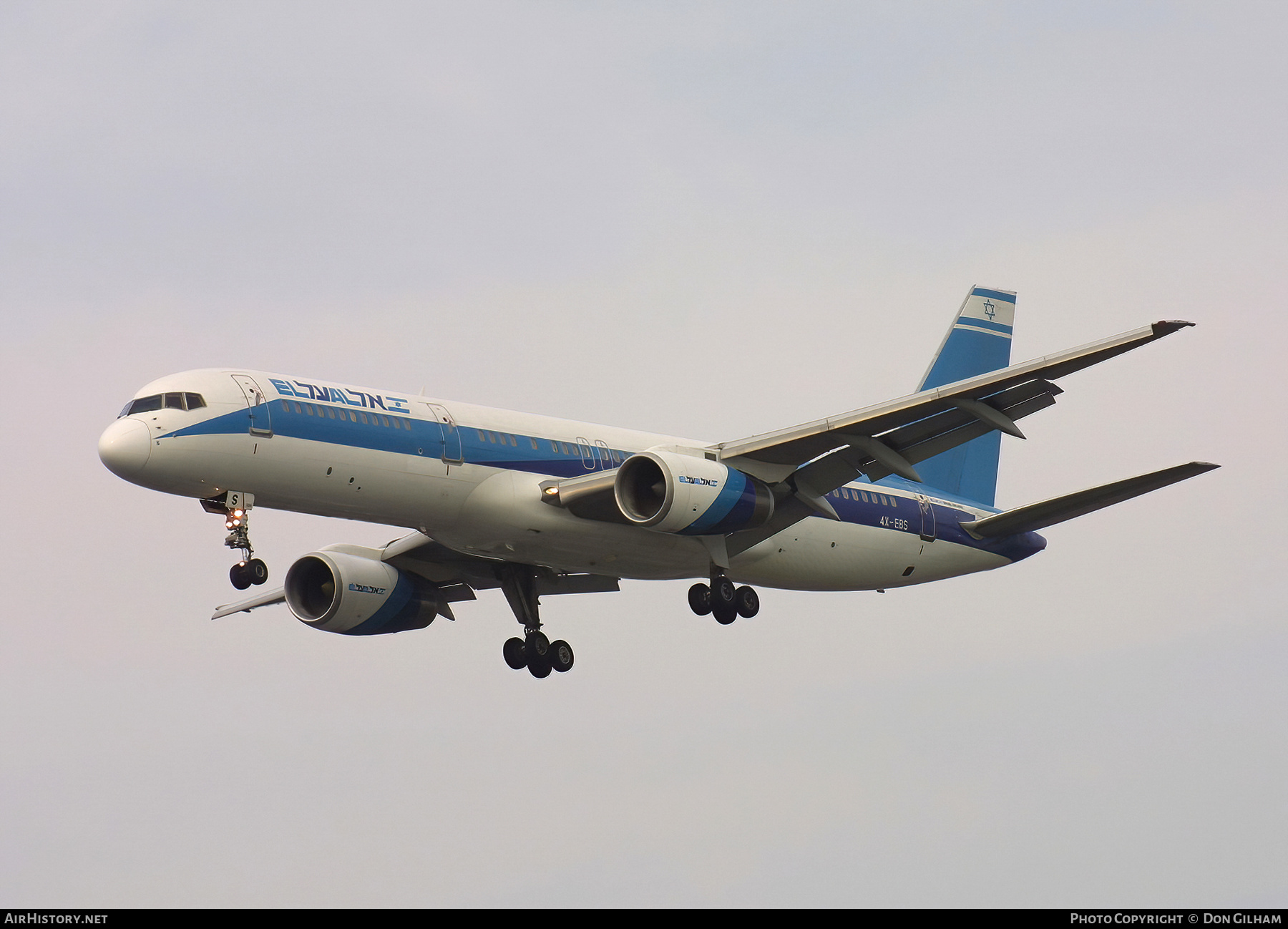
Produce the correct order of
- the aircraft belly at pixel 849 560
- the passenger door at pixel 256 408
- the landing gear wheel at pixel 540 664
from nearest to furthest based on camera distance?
the passenger door at pixel 256 408, the aircraft belly at pixel 849 560, the landing gear wheel at pixel 540 664

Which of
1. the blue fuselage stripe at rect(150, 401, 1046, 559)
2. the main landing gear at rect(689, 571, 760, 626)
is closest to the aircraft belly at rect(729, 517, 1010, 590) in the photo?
the blue fuselage stripe at rect(150, 401, 1046, 559)

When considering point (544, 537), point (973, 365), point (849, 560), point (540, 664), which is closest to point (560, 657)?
point (540, 664)

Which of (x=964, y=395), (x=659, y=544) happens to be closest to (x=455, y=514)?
(x=659, y=544)

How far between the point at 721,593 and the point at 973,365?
13704 mm

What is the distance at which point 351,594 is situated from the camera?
133ft

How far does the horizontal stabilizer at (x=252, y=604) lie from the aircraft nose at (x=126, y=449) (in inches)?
494

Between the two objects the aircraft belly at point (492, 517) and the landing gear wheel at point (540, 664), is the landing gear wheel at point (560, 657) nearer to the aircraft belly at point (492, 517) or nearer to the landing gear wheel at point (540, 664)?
the landing gear wheel at point (540, 664)

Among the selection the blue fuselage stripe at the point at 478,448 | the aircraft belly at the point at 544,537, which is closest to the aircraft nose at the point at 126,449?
the blue fuselage stripe at the point at 478,448

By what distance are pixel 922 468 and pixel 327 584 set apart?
15936mm

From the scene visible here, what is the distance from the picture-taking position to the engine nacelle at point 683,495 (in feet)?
116

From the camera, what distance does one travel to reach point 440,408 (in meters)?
35.5

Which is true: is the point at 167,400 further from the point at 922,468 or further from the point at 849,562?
the point at 922,468

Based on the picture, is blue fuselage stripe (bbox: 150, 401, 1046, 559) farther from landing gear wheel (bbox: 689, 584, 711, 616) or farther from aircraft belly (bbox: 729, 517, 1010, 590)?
landing gear wheel (bbox: 689, 584, 711, 616)

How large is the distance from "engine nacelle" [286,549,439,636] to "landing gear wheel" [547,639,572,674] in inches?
139
